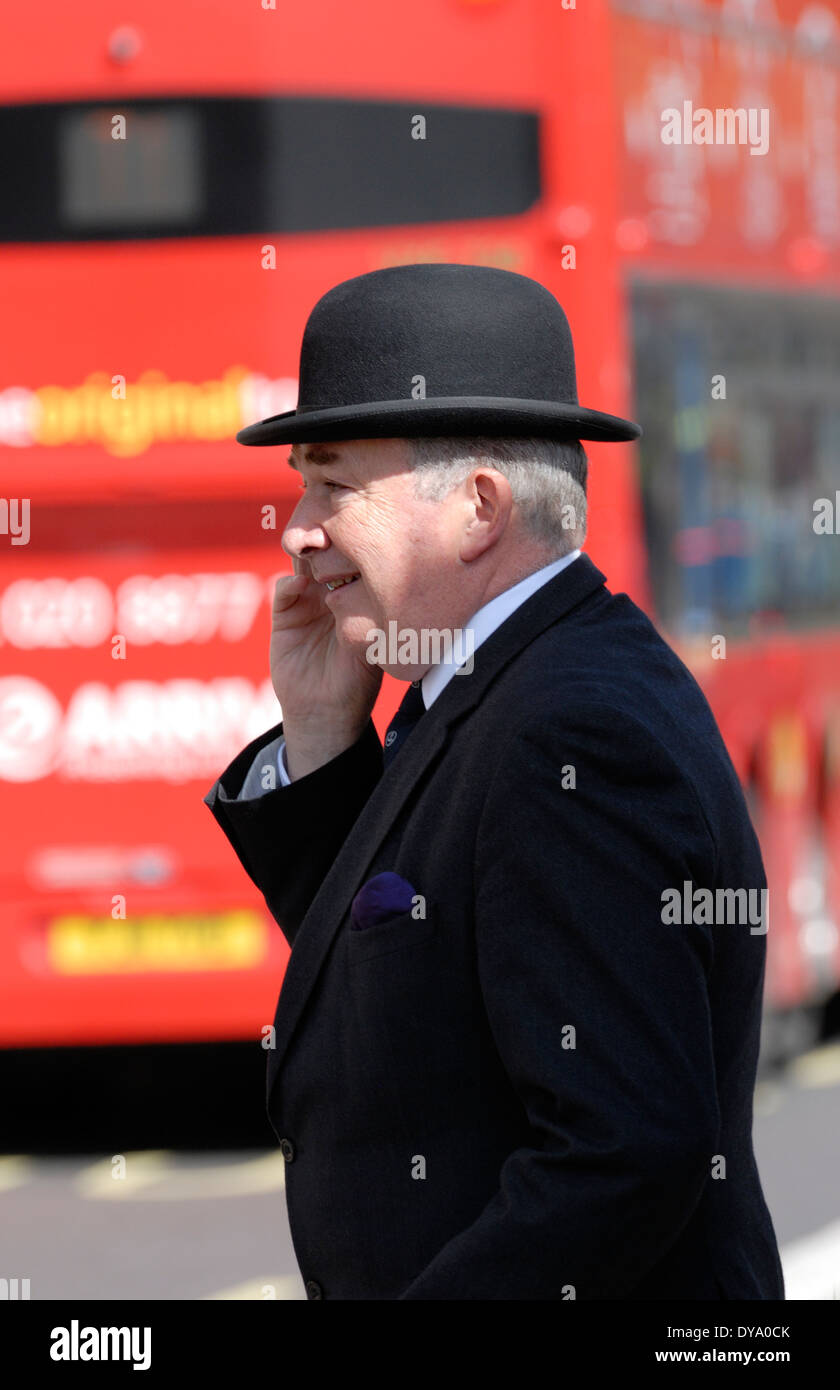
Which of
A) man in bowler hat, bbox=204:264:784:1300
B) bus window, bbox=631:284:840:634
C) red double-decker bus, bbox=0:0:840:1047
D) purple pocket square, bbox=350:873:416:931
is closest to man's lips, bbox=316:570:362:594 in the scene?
man in bowler hat, bbox=204:264:784:1300

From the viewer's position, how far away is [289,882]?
2568mm

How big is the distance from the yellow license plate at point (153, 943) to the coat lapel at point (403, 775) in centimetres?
464

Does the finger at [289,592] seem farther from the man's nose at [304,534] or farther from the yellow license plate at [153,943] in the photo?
the yellow license plate at [153,943]

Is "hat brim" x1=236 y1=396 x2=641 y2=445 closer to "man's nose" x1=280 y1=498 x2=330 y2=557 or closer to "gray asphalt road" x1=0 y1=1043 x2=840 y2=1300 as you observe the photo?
"man's nose" x1=280 y1=498 x2=330 y2=557

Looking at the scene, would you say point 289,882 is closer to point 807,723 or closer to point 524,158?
point 524,158

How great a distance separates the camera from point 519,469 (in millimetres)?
2189

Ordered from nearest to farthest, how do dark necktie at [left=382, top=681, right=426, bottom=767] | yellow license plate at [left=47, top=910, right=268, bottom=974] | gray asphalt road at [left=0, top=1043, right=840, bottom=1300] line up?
dark necktie at [left=382, top=681, right=426, bottom=767] → gray asphalt road at [left=0, top=1043, right=840, bottom=1300] → yellow license plate at [left=47, top=910, right=268, bottom=974]

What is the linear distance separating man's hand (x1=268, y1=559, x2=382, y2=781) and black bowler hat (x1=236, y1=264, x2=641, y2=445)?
443 millimetres

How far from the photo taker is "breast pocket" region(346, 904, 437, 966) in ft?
6.74

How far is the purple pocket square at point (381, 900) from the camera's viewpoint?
2.10m

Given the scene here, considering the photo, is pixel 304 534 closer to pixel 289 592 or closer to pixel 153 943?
pixel 289 592

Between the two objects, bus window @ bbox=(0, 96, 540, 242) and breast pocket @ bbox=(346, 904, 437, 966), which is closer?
breast pocket @ bbox=(346, 904, 437, 966)
